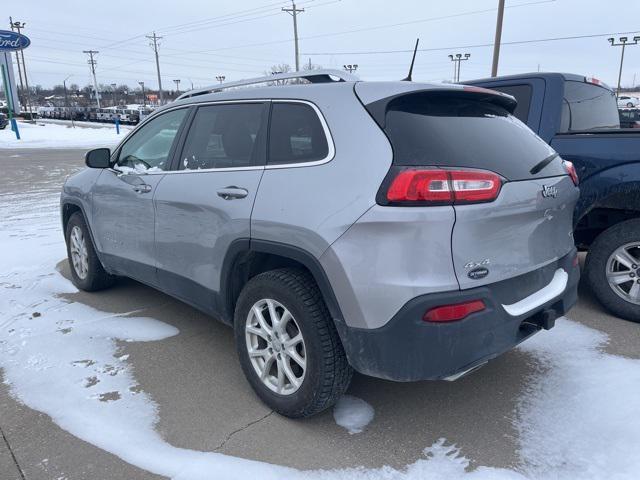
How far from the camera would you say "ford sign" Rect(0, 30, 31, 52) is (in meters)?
34.5

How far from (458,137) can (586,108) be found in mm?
2638

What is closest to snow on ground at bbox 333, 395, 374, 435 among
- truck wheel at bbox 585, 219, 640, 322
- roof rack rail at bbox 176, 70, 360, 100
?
roof rack rail at bbox 176, 70, 360, 100

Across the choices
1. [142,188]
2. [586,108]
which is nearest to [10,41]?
[142,188]

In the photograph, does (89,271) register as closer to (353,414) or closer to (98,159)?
(98,159)

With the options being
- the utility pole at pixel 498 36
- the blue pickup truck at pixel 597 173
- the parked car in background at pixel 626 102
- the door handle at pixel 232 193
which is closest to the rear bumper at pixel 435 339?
Result: the door handle at pixel 232 193

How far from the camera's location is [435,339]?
227 centimetres

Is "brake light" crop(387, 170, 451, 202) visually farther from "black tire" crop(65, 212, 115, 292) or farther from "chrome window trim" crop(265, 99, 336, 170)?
"black tire" crop(65, 212, 115, 292)

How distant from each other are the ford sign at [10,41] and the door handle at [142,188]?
124 ft

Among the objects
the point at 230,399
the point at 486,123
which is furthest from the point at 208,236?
the point at 486,123

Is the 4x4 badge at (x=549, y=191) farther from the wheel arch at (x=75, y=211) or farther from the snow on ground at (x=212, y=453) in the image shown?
the wheel arch at (x=75, y=211)

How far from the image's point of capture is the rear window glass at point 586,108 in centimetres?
431

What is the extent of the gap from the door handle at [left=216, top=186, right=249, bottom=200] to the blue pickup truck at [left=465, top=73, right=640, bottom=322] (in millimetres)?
2617

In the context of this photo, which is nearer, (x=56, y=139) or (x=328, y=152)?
(x=328, y=152)

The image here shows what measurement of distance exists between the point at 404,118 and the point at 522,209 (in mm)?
726
